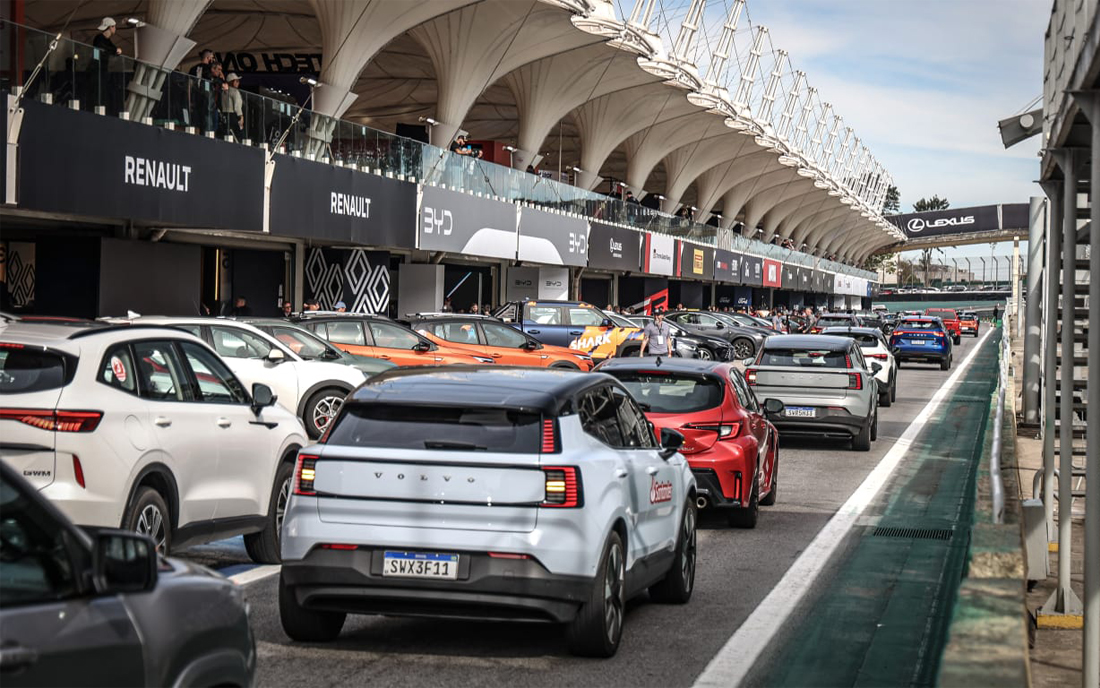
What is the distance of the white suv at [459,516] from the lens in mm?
6801

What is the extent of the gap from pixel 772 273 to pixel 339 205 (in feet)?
197

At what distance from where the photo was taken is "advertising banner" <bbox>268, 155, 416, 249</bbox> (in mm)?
26953

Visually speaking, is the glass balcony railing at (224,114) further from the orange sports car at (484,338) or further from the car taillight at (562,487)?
the car taillight at (562,487)

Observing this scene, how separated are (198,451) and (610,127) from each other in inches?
1966

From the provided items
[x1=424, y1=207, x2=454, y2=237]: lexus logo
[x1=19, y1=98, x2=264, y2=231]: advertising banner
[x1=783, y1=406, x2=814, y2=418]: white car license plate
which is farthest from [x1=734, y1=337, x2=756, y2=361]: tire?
[x1=783, y1=406, x2=814, y2=418]: white car license plate

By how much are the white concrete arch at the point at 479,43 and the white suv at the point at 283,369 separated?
23.5 metres

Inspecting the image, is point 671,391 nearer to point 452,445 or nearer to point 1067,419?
point 1067,419

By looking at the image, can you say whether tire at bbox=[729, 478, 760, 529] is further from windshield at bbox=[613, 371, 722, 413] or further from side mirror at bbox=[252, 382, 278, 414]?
side mirror at bbox=[252, 382, 278, 414]

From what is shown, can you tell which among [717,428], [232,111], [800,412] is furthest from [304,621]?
[232,111]

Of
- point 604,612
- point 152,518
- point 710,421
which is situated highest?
point 710,421

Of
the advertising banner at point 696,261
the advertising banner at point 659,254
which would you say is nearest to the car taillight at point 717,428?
the advertising banner at point 659,254

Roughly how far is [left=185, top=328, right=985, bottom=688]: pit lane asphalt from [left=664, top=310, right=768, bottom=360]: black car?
33.7 meters

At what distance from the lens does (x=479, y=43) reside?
135 ft

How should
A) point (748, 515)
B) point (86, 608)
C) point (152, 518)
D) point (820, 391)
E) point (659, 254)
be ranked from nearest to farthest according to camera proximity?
point (86, 608) < point (152, 518) < point (748, 515) < point (820, 391) < point (659, 254)
